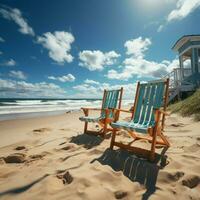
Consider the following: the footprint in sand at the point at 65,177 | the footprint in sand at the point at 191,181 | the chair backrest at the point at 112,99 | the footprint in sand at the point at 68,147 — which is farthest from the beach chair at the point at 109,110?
the footprint in sand at the point at 191,181

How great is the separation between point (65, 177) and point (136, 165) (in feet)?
3.26

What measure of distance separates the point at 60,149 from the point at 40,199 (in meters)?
1.76

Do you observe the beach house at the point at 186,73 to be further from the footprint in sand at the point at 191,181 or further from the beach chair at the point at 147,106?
the footprint in sand at the point at 191,181

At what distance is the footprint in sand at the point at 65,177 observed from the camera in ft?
7.01

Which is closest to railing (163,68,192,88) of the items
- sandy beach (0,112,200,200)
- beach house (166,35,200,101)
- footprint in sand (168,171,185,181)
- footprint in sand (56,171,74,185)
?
beach house (166,35,200,101)

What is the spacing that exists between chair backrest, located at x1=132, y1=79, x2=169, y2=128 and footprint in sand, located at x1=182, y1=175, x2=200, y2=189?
1.34 m

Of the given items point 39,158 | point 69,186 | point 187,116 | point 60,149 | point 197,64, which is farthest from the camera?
point 197,64

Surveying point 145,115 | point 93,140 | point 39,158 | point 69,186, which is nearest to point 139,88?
point 145,115

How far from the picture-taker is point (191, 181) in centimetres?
208

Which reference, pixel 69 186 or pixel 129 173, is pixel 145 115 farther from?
pixel 69 186

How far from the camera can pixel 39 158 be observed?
308 centimetres

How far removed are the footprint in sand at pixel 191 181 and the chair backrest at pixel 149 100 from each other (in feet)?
4.40

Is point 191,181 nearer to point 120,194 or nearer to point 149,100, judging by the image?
point 120,194

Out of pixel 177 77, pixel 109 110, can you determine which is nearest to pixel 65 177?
pixel 109 110
